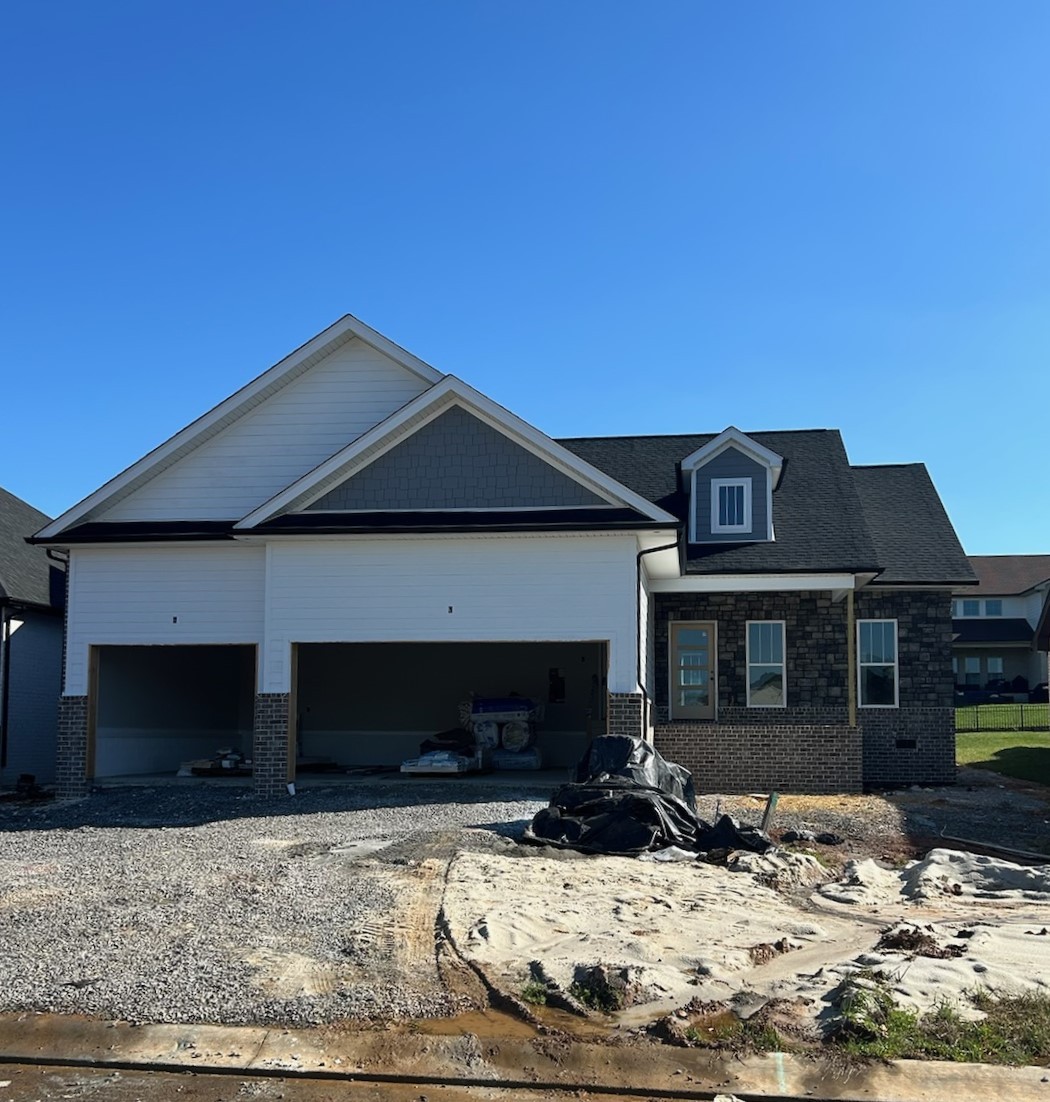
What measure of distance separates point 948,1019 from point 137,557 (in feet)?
50.4

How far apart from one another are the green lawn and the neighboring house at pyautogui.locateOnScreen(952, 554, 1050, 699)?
15325 mm

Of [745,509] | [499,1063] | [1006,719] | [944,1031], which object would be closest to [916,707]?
[745,509]

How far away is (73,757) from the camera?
1883cm

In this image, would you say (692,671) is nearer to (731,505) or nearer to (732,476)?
(731,505)

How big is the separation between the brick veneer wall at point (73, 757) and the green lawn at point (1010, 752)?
1786 cm

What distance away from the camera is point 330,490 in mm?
18562

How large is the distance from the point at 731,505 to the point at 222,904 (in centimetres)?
1514

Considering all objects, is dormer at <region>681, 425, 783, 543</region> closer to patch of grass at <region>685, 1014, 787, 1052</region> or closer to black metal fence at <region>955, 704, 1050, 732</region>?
patch of grass at <region>685, 1014, 787, 1052</region>

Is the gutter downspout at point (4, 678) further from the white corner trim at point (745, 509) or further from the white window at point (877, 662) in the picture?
the white window at point (877, 662)

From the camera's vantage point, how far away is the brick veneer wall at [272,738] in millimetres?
17969

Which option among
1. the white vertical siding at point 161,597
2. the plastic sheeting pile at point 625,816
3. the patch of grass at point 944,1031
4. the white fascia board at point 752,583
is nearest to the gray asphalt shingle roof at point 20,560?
the white vertical siding at point 161,597

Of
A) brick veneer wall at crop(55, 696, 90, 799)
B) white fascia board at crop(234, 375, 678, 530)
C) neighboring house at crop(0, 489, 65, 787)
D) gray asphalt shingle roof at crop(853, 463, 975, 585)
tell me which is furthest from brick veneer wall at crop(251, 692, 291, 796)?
gray asphalt shingle roof at crop(853, 463, 975, 585)

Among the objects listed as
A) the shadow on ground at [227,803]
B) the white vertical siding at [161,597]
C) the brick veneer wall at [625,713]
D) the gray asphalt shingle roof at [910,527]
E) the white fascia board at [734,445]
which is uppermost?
the white fascia board at [734,445]

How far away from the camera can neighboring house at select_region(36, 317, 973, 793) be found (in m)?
18.0
